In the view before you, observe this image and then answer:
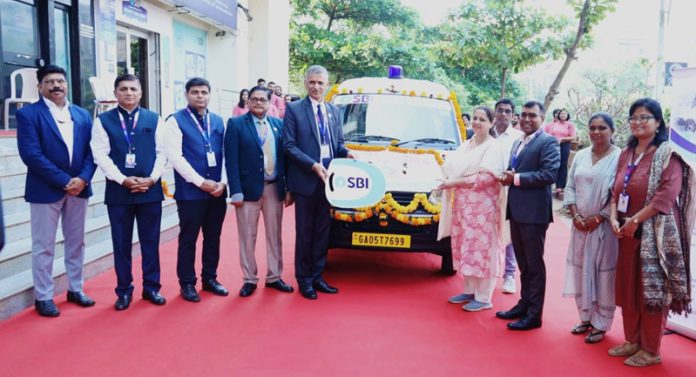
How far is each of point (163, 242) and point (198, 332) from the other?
3.22 m

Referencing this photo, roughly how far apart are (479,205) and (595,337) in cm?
131

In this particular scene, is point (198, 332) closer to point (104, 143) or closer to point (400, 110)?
point (104, 143)

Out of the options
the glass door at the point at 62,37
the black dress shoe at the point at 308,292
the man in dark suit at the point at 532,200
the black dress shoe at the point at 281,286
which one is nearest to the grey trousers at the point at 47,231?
the black dress shoe at the point at 281,286

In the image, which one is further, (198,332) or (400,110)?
(400,110)

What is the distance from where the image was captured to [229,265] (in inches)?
242

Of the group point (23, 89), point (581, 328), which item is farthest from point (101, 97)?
point (581, 328)

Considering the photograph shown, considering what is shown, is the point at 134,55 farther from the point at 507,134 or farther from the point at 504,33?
the point at 507,134

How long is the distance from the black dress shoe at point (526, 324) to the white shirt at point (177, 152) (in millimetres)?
2691

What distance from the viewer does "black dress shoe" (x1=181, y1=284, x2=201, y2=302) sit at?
4867 mm

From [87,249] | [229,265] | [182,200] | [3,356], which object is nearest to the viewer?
[3,356]

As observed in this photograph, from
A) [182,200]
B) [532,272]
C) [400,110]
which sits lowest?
[532,272]

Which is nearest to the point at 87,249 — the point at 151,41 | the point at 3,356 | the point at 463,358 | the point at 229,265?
the point at 229,265

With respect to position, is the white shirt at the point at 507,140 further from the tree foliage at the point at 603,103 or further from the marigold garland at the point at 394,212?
the tree foliage at the point at 603,103

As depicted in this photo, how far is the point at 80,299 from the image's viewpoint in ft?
15.2
